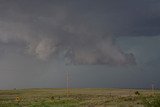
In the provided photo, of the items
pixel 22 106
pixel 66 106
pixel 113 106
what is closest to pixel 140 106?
pixel 113 106

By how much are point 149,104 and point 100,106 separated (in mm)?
20288

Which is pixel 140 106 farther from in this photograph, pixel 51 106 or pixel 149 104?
pixel 51 106

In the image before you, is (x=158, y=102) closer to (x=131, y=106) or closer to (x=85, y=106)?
(x=131, y=106)

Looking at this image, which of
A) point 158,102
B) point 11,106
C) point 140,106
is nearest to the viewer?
point 158,102

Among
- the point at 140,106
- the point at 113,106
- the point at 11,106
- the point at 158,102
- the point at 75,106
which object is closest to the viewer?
the point at 158,102

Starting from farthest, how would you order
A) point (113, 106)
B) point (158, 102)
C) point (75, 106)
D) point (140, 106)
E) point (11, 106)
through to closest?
point (11, 106) → point (75, 106) → point (113, 106) → point (140, 106) → point (158, 102)

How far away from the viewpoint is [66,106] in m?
70.1

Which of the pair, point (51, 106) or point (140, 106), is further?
point (51, 106)

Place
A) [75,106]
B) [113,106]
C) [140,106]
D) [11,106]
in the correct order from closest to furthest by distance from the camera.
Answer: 1. [140,106]
2. [113,106]
3. [75,106]
4. [11,106]

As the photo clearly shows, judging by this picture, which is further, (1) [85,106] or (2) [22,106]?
(2) [22,106]

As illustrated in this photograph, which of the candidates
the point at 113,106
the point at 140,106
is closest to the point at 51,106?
the point at 113,106

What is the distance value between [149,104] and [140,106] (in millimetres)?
13075

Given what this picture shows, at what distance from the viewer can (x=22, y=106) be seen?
76188mm

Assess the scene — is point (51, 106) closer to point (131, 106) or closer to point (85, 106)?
point (85, 106)
